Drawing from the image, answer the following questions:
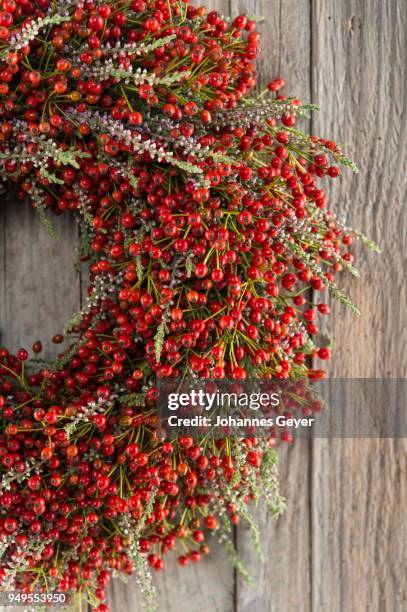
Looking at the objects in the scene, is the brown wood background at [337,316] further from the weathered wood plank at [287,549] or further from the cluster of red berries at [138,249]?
the cluster of red berries at [138,249]

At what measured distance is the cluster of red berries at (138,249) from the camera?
3.68 ft

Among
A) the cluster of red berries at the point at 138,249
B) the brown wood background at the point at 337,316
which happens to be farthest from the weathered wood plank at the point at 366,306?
the cluster of red berries at the point at 138,249

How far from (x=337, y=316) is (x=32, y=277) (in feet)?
2.32

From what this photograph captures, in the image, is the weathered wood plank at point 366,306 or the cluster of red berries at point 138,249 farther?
the weathered wood plank at point 366,306

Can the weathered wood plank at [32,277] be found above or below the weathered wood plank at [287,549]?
above

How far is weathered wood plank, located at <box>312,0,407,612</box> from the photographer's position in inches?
56.2

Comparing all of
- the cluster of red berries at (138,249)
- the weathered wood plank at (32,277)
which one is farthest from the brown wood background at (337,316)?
the cluster of red berries at (138,249)

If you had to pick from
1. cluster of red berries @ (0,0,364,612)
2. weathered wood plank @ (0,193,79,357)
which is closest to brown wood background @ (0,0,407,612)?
weathered wood plank @ (0,193,79,357)

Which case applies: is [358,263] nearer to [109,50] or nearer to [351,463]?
[351,463]

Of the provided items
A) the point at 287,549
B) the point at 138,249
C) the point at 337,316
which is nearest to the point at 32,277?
the point at 138,249

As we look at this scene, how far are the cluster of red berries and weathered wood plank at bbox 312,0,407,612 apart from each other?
0.65 ft

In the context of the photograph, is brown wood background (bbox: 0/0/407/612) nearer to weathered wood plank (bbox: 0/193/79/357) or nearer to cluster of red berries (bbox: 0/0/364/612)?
weathered wood plank (bbox: 0/193/79/357)

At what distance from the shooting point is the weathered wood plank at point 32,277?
1.44 m

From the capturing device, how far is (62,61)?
3.59 feet
